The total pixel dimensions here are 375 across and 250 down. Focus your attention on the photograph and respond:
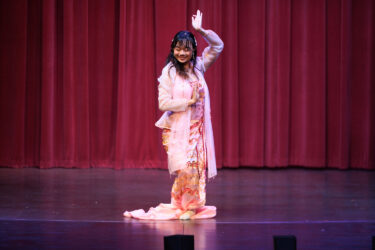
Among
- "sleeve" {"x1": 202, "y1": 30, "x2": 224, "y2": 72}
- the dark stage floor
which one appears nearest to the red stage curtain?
the dark stage floor

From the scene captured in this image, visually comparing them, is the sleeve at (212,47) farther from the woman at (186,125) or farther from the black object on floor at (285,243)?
the black object on floor at (285,243)

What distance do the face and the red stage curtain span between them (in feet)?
7.17

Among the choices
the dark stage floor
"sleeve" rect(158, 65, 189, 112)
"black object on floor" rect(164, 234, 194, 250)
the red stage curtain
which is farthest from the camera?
the red stage curtain

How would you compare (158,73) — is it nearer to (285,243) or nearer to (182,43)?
(182,43)

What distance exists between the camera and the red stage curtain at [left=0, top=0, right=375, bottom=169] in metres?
5.60

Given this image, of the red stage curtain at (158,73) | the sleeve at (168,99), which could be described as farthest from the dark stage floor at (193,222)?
the sleeve at (168,99)

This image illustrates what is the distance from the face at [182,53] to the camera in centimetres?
337

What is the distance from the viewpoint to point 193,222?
3373 mm

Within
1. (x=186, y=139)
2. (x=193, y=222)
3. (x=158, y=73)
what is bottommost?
(x=193, y=222)

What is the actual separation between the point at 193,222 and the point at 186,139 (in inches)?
19.9

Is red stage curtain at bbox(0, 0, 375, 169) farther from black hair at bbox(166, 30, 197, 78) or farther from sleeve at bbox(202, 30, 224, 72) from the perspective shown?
black hair at bbox(166, 30, 197, 78)

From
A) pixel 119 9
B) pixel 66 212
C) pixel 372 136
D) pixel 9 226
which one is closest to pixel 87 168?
pixel 119 9

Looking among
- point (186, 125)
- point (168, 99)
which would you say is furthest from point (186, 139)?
point (168, 99)

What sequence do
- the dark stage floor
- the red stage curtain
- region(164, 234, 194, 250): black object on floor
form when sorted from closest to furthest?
region(164, 234, 194, 250): black object on floor < the dark stage floor < the red stage curtain
